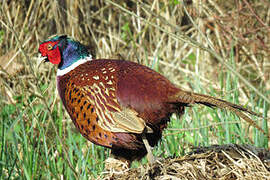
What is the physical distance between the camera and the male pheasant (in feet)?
9.55

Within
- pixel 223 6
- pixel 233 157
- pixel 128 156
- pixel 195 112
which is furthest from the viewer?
pixel 223 6

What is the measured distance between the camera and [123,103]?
298 centimetres

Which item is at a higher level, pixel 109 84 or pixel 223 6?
pixel 223 6

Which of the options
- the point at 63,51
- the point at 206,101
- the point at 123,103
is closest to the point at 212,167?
the point at 206,101

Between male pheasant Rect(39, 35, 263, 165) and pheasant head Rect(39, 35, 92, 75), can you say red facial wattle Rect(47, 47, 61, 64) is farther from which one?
male pheasant Rect(39, 35, 263, 165)

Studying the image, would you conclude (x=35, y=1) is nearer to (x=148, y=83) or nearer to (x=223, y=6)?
(x=223, y=6)

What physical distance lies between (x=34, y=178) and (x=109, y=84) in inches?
40.0

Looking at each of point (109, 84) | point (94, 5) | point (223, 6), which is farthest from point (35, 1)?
point (109, 84)

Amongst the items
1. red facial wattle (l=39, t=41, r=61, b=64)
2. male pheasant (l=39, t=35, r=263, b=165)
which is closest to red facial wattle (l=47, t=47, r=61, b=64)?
red facial wattle (l=39, t=41, r=61, b=64)

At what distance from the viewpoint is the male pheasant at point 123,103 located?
2912mm

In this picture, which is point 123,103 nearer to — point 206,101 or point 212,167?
point 206,101

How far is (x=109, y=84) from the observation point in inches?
119

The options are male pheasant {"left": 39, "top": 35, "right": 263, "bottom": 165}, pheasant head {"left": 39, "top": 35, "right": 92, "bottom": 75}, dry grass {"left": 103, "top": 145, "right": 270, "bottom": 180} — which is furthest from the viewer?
pheasant head {"left": 39, "top": 35, "right": 92, "bottom": 75}

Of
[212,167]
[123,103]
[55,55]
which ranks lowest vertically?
[212,167]
